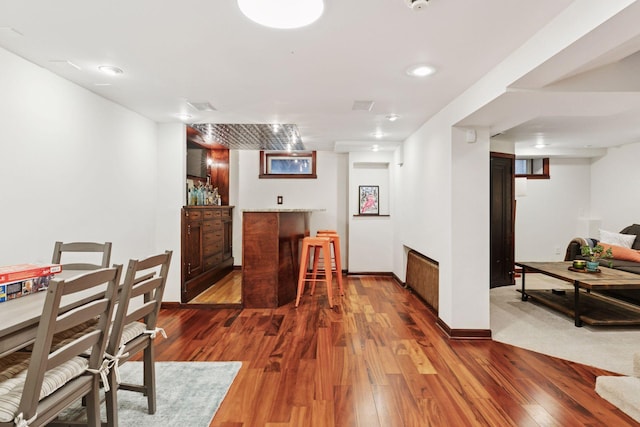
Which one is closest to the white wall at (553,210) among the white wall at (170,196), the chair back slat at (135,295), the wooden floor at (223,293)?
the wooden floor at (223,293)

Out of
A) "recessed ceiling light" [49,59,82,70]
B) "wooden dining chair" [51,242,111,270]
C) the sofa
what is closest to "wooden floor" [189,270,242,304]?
"wooden dining chair" [51,242,111,270]

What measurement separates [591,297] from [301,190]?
184 inches

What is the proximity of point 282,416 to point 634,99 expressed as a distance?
3.41 meters

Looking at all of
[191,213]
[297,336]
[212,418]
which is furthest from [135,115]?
[212,418]

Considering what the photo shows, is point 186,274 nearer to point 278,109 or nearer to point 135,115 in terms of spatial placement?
point 135,115

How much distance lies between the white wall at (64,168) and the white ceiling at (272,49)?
0.63ft

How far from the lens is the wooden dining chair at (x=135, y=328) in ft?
5.44

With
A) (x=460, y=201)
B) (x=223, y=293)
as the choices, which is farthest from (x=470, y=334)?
(x=223, y=293)

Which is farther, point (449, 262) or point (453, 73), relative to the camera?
point (449, 262)

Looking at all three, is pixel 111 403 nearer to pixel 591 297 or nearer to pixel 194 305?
pixel 194 305

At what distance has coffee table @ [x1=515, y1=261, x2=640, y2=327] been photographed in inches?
136

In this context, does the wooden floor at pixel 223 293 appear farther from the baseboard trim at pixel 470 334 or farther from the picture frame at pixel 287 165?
A: the baseboard trim at pixel 470 334

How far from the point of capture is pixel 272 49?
2.21m

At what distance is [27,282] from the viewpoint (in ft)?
5.66
